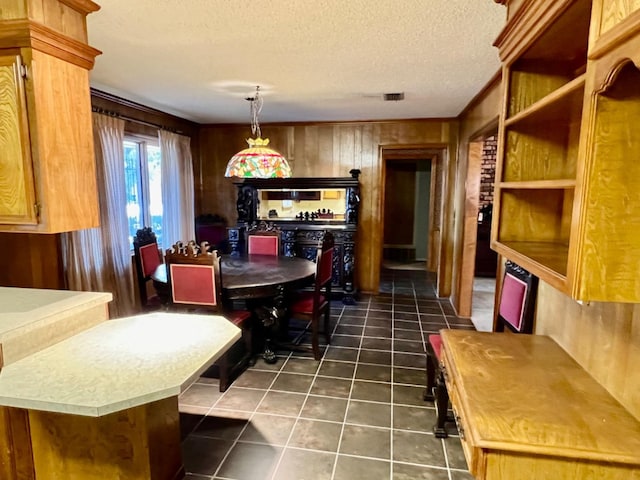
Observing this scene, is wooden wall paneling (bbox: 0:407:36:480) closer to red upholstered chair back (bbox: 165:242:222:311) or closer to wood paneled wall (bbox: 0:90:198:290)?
wood paneled wall (bbox: 0:90:198:290)

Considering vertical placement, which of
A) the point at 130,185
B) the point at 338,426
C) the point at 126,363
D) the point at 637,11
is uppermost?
the point at 637,11

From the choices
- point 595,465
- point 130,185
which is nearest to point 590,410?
point 595,465

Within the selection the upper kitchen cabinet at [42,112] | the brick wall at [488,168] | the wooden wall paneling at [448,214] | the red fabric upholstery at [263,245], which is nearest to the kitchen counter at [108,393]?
the upper kitchen cabinet at [42,112]

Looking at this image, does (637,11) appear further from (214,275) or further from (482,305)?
(482,305)

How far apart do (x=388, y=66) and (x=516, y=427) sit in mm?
2421

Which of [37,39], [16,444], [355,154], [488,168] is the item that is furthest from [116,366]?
[488,168]

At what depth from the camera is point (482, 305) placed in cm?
488

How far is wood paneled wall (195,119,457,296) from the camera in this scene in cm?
498

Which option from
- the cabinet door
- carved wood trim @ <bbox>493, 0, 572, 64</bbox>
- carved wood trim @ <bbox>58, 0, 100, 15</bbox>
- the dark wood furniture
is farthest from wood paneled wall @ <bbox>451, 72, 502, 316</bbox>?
the cabinet door

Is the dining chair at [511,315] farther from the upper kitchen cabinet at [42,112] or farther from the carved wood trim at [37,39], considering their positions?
the carved wood trim at [37,39]

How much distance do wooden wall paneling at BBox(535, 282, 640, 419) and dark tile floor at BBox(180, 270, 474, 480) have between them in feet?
3.04

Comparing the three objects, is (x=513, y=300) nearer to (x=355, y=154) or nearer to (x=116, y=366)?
(x=116, y=366)

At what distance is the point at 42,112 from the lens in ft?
5.48

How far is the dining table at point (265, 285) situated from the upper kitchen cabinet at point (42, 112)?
4.15 ft
